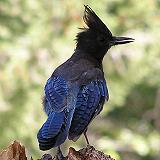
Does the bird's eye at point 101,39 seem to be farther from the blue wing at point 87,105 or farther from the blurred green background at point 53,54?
the blurred green background at point 53,54

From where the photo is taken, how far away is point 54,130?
3854 millimetres

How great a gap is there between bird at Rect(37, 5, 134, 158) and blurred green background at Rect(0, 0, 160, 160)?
285 centimetres

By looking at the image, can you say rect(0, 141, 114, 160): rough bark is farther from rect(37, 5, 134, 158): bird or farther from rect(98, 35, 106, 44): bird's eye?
rect(98, 35, 106, 44): bird's eye

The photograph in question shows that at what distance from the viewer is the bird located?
3927 mm

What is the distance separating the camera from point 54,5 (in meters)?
8.92

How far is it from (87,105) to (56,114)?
0.25m

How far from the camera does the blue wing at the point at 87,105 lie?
4.11 m

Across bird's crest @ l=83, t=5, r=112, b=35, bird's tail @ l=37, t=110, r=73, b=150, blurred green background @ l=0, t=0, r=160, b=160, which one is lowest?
bird's tail @ l=37, t=110, r=73, b=150

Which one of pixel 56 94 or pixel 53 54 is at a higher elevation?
pixel 53 54

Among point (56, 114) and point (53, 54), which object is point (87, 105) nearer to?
point (56, 114)

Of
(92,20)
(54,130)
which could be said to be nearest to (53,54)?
(92,20)

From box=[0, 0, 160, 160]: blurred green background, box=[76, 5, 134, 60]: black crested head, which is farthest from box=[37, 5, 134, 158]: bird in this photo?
box=[0, 0, 160, 160]: blurred green background

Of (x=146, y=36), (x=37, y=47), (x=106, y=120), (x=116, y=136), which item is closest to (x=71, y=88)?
(x=37, y=47)

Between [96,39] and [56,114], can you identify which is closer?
[56,114]
